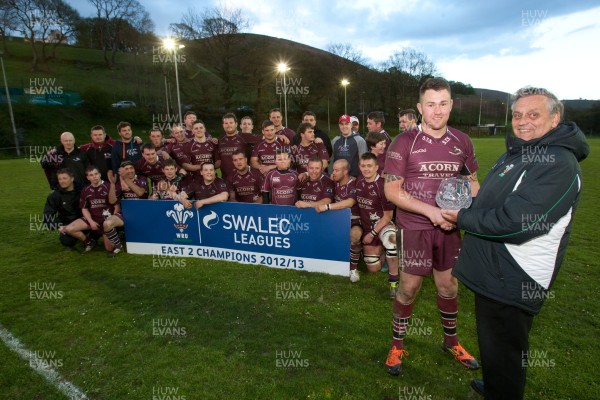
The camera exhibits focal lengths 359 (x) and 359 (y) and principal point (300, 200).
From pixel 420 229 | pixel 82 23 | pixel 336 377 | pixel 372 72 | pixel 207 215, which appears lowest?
pixel 336 377

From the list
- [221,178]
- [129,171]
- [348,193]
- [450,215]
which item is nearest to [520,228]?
[450,215]

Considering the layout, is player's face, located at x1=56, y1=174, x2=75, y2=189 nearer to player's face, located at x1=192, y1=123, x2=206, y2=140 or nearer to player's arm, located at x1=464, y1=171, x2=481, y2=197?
player's face, located at x1=192, y1=123, x2=206, y2=140

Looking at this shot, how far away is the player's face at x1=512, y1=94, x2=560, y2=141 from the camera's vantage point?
2.33 meters

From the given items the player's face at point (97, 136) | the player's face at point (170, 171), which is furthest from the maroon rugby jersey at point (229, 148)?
the player's face at point (97, 136)

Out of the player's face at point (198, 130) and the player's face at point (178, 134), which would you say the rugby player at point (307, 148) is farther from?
the player's face at point (178, 134)

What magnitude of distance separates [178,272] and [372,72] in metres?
70.3

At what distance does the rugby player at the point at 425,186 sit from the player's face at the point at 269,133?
4.74 metres

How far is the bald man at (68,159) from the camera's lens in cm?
804

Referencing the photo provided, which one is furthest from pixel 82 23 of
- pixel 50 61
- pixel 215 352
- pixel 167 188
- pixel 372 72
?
pixel 215 352

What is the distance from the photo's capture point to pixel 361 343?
4.11 m

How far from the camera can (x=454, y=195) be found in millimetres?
2883

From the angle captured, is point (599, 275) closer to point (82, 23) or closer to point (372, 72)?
point (372, 72)

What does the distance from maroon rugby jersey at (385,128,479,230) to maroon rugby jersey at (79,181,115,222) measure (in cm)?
655

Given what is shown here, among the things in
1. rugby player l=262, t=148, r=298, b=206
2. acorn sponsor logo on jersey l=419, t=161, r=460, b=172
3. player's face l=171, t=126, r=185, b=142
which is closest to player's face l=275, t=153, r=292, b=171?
rugby player l=262, t=148, r=298, b=206
